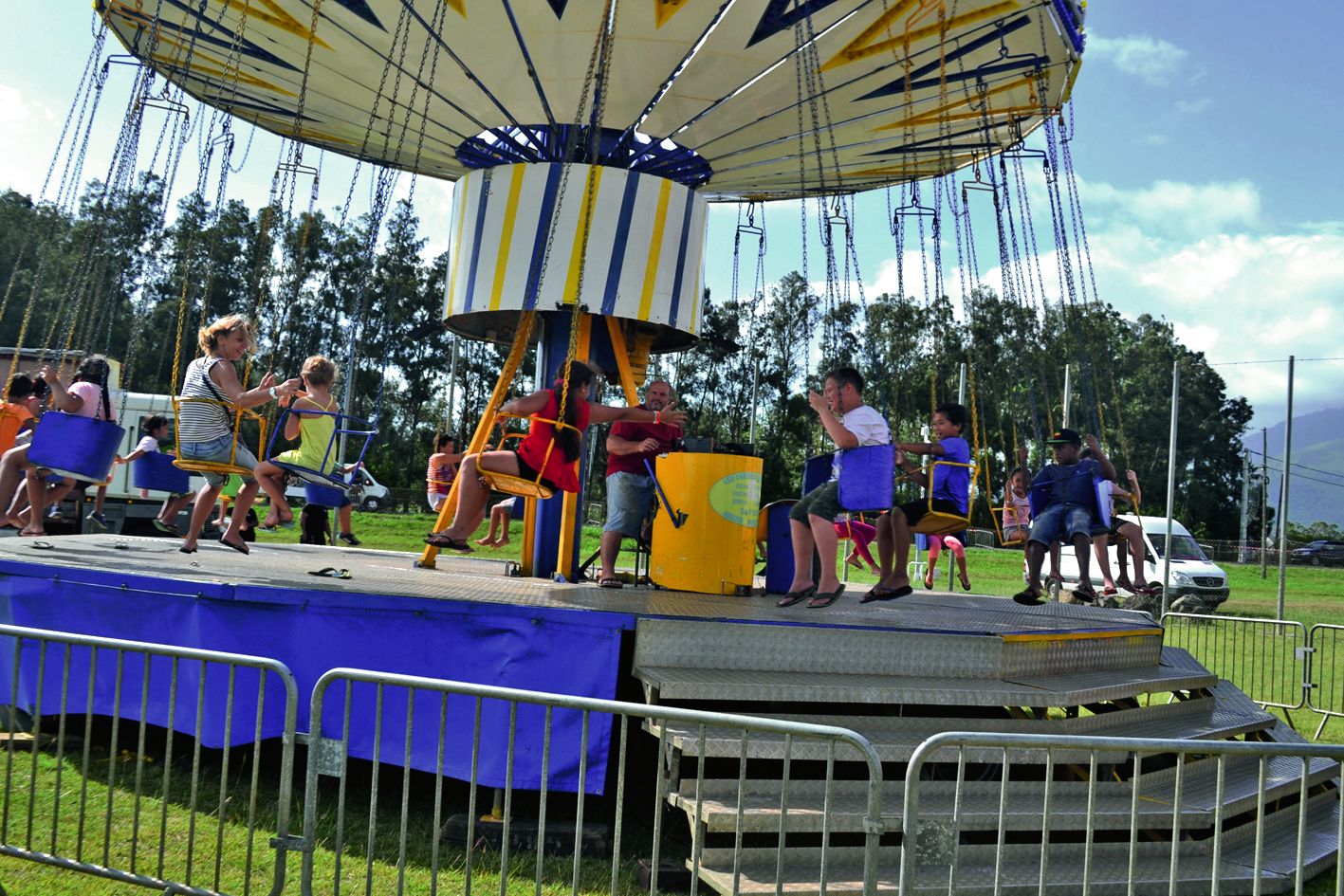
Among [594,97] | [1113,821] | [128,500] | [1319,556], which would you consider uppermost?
[594,97]

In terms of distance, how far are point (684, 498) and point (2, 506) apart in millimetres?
6185

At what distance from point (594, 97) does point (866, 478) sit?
443 cm

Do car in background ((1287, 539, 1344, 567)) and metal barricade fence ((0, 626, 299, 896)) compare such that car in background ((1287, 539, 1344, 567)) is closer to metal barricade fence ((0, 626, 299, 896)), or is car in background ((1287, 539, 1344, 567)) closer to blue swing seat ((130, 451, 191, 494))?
blue swing seat ((130, 451, 191, 494))

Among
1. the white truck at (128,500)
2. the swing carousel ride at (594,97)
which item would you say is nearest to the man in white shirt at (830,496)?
the swing carousel ride at (594,97)

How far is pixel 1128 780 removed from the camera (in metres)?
5.59

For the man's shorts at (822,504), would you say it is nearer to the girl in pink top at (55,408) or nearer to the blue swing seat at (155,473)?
the girl in pink top at (55,408)

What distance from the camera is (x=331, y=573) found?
22.6ft

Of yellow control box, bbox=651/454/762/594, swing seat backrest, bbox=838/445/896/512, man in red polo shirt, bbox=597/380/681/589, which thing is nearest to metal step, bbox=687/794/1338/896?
swing seat backrest, bbox=838/445/896/512

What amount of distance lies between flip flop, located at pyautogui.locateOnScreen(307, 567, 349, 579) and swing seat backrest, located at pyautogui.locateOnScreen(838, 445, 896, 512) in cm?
335

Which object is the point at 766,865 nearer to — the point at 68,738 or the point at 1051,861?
the point at 1051,861

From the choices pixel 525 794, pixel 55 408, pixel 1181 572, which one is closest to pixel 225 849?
pixel 525 794

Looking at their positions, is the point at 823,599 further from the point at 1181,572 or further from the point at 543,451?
the point at 1181,572

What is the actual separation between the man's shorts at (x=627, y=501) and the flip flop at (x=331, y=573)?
2.32m

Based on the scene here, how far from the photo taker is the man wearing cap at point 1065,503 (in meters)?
9.72
